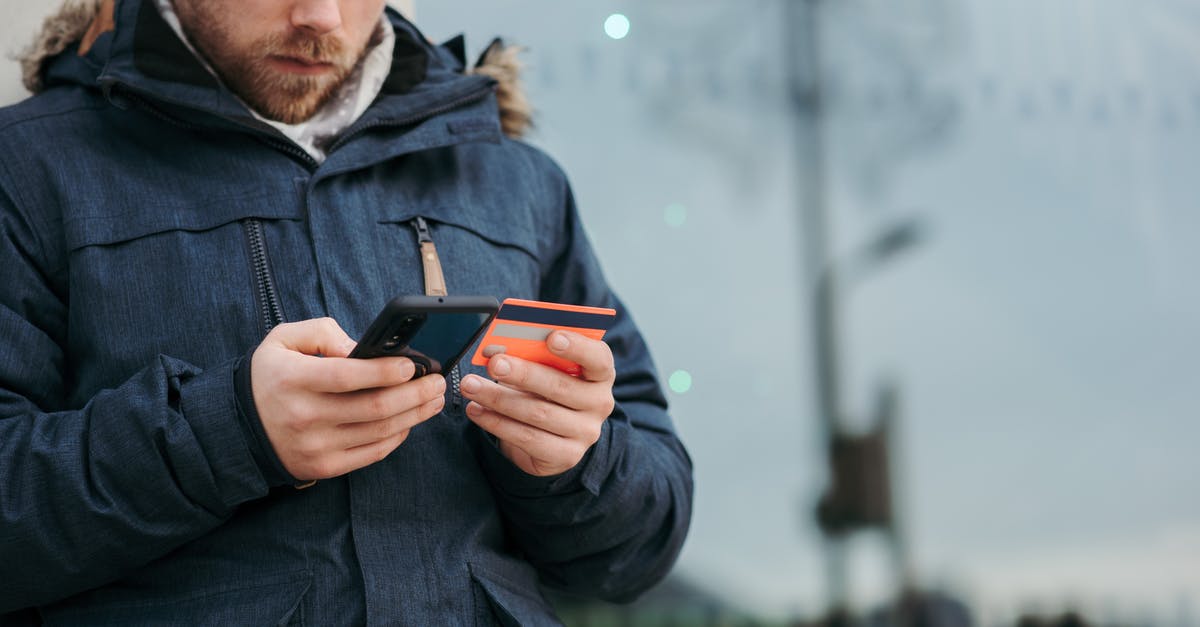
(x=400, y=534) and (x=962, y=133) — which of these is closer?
(x=400, y=534)

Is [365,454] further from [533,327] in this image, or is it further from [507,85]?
[507,85]

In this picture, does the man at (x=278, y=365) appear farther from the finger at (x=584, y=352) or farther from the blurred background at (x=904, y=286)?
the blurred background at (x=904, y=286)

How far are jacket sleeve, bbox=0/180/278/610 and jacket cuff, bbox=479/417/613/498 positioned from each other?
269 mm

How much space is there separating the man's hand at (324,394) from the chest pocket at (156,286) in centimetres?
15

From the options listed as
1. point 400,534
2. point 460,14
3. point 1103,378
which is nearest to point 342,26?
point 400,534

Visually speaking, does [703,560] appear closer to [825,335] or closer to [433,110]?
[825,335]

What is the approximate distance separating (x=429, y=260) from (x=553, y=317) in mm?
271

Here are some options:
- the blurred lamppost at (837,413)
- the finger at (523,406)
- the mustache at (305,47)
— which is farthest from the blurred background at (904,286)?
the finger at (523,406)

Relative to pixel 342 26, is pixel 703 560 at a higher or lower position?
lower

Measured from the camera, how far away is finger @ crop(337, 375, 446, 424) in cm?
108

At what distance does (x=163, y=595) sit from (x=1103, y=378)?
2.37 m

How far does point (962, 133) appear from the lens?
2.96 metres

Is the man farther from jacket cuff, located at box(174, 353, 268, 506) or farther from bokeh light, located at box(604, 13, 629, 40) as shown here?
bokeh light, located at box(604, 13, 629, 40)

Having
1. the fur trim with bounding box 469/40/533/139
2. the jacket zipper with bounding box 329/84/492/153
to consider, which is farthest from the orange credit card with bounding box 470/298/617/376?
the fur trim with bounding box 469/40/533/139
